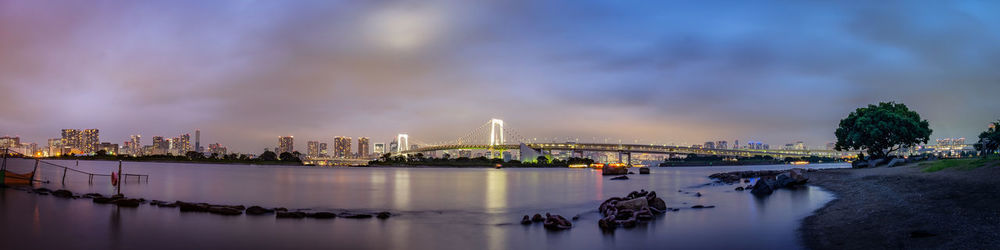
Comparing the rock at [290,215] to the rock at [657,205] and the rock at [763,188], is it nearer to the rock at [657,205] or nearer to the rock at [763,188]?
the rock at [657,205]

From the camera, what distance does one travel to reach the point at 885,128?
60.3 m

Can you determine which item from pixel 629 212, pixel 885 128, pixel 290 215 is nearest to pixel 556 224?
pixel 629 212

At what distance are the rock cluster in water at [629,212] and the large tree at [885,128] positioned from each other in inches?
2052

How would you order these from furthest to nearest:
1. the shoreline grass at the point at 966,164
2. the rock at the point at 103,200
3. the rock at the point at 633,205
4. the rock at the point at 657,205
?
the shoreline grass at the point at 966,164 < the rock at the point at 103,200 < the rock at the point at 657,205 < the rock at the point at 633,205

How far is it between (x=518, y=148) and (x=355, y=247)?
14470cm

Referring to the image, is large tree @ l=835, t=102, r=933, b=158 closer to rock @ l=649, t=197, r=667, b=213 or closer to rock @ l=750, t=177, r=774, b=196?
rock @ l=750, t=177, r=774, b=196

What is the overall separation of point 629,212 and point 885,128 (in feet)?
188

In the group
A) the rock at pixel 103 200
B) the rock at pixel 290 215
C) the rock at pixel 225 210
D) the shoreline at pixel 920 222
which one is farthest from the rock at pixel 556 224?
the rock at pixel 103 200

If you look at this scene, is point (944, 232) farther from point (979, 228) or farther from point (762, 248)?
point (762, 248)

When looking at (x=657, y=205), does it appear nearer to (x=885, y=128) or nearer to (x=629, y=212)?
(x=629, y=212)

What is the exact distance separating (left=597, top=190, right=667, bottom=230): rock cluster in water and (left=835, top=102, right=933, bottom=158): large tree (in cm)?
5212

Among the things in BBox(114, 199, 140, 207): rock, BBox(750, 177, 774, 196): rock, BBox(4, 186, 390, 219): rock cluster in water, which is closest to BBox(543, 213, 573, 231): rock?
BBox(4, 186, 390, 219): rock cluster in water

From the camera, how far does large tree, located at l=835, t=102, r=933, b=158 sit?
60.4m

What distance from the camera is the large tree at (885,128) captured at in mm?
60438
